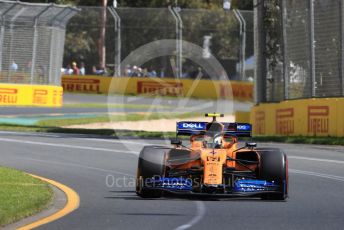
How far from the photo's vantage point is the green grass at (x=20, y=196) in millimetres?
10250

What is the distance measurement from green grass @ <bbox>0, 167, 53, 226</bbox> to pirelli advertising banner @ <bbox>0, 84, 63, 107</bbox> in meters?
23.0

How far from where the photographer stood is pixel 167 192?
12.6 m

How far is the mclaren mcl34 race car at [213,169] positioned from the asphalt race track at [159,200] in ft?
0.56

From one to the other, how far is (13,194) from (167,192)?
6.93 ft

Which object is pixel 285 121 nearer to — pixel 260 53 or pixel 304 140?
pixel 304 140

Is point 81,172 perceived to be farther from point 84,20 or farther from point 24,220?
point 84,20

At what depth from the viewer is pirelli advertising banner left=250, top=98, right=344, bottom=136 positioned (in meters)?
23.8

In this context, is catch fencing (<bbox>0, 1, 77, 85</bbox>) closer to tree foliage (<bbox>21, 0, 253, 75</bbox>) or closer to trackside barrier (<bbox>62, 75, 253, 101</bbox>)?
tree foliage (<bbox>21, 0, 253, 75</bbox>)

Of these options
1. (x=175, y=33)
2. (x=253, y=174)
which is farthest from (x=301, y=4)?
(x=175, y=33)

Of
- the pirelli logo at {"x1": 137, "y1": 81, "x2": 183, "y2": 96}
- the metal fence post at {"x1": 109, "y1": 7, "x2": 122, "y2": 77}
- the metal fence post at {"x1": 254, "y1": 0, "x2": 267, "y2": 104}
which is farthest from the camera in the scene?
the pirelli logo at {"x1": 137, "y1": 81, "x2": 183, "y2": 96}

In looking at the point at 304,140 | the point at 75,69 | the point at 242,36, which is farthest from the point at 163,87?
the point at 304,140

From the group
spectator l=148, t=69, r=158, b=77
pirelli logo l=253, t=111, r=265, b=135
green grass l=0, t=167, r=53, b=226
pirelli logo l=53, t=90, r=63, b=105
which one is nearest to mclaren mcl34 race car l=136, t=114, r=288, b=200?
green grass l=0, t=167, r=53, b=226

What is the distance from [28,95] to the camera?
124 feet

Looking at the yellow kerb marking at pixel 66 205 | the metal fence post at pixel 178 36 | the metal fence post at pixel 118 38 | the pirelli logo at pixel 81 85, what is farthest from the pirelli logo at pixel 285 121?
the pirelli logo at pixel 81 85
